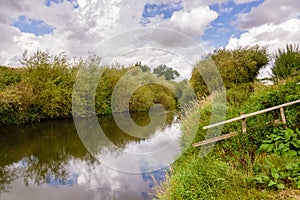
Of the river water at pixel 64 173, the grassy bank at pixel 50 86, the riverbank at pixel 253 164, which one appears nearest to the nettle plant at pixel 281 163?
the riverbank at pixel 253 164

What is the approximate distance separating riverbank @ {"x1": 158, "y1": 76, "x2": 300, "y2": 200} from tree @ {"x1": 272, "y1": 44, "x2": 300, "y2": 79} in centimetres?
578

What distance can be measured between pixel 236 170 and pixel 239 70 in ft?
38.0

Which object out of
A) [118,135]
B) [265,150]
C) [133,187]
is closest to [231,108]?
[265,150]

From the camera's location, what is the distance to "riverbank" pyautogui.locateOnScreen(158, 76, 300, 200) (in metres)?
3.50

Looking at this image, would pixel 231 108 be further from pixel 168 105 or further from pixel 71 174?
pixel 168 105

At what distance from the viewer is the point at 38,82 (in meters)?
17.2

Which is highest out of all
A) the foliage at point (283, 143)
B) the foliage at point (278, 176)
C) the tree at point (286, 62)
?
the tree at point (286, 62)

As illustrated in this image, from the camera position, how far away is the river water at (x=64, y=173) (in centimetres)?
591

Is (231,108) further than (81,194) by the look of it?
Yes

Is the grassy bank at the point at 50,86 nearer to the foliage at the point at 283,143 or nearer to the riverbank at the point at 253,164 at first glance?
the riverbank at the point at 253,164

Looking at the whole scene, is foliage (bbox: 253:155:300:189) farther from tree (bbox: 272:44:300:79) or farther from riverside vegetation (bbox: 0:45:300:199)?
tree (bbox: 272:44:300:79)

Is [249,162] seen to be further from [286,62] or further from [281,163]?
[286,62]

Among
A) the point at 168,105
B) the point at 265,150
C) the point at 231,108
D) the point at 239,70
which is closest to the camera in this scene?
the point at 265,150

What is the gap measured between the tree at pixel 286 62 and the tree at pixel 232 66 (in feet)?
7.78
